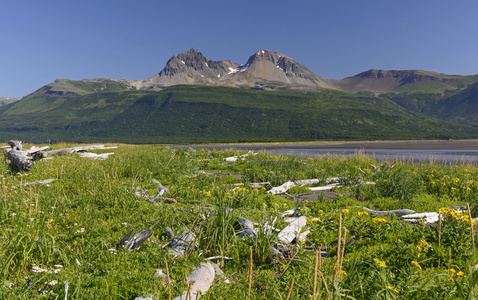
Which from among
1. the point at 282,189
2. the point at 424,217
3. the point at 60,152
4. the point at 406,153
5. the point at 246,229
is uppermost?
the point at 60,152

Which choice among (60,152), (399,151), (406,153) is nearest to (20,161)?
(60,152)

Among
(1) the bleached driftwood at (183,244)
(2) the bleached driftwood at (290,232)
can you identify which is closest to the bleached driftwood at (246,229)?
(2) the bleached driftwood at (290,232)

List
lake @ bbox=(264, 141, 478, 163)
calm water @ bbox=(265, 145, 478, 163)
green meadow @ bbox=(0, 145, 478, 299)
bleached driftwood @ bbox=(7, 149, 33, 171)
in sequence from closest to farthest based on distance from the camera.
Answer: green meadow @ bbox=(0, 145, 478, 299), bleached driftwood @ bbox=(7, 149, 33, 171), calm water @ bbox=(265, 145, 478, 163), lake @ bbox=(264, 141, 478, 163)

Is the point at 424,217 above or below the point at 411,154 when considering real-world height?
above

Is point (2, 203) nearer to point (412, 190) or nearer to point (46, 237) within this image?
point (46, 237)

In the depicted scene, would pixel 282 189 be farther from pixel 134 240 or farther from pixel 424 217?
pixel 134 240

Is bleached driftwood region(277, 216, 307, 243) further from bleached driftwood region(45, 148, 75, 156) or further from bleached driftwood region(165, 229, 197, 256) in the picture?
bleached driftwood region(45, 148, 75, 156)

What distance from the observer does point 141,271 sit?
419 cm

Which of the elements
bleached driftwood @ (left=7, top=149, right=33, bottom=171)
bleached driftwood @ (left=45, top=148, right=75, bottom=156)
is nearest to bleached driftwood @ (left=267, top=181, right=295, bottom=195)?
bleached driftwood @ (left=7, top=149, right=33, bottom=171)

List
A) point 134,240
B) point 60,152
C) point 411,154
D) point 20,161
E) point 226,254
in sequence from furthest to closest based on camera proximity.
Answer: point 411,154 → point 60,152 → point 20,161 → point 134,240 → point 226,254

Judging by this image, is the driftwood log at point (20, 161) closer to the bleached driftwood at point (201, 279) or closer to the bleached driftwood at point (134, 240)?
the bleached driftwood at point (134, 240)

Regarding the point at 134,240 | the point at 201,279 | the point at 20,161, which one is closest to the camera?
the point at 201,279

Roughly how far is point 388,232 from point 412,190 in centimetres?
522

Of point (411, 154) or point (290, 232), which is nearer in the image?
point (290, 232)
